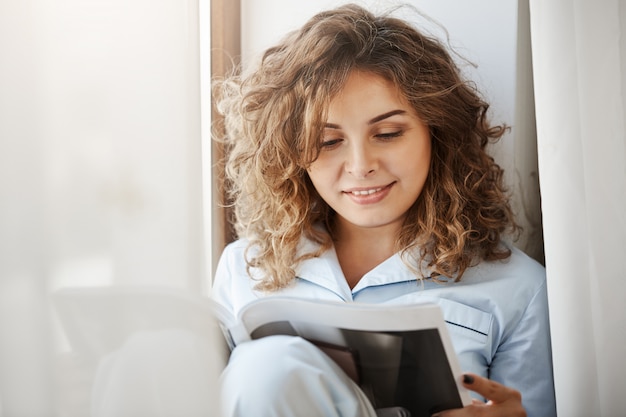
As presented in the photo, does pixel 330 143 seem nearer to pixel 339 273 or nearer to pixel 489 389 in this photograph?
pixel 339 273

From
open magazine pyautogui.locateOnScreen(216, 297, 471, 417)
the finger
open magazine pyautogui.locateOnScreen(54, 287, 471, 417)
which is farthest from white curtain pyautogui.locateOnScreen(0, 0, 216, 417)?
the finger

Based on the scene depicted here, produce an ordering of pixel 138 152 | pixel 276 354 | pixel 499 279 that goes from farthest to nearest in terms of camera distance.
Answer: pixel 499 279, pixel 276 354, pixel 138 152

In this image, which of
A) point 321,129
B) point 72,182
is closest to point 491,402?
point 321,129

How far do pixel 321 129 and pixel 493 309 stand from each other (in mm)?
388

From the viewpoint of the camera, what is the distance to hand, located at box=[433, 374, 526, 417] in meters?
0.84

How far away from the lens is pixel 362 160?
1.00 metres

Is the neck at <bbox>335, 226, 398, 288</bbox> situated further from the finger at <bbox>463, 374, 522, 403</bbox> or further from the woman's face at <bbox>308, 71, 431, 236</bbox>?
the finger at <bbox>463, 374, 522, 403</bbox>

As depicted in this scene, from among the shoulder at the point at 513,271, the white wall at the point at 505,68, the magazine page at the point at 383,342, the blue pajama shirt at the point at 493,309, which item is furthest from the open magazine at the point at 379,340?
the white wall at the point at 505,68

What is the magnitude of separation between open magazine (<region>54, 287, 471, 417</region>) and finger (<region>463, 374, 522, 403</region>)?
0.02 metres

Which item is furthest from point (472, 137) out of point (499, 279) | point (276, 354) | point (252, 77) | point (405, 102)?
point (276, 354)

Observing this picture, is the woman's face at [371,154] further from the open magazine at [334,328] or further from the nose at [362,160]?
the open magazine at [334,328]

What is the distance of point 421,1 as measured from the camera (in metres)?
1.08

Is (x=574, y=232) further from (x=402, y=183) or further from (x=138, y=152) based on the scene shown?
(x=138, y=152)

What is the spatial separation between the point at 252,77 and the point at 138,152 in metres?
0.46
